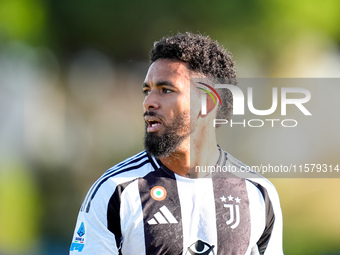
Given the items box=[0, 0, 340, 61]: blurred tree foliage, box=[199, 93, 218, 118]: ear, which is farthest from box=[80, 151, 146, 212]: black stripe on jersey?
box=[0, 0, 340, 61]: blurred tree foliage

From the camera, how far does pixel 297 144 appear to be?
564cm

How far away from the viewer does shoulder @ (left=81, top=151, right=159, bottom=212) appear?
2.42 m

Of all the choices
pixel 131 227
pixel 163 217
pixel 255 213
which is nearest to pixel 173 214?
pixel 163 217

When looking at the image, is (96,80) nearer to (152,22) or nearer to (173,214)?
(152,22)

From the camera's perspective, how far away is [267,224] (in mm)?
2689

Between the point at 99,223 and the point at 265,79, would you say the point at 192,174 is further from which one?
the point at 265,79

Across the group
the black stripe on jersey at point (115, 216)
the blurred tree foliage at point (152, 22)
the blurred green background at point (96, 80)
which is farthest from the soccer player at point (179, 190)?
the blurred tree foliage at point (152, 22)

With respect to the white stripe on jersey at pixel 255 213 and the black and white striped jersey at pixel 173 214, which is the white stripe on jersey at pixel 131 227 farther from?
the white stripe on jersey at pixel 255 213

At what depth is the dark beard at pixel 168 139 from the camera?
256cm

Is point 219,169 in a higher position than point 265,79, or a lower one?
lower

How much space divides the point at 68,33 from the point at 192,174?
13.8 ft

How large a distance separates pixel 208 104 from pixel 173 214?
2.21 feet

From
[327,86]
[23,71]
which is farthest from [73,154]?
[327,86]

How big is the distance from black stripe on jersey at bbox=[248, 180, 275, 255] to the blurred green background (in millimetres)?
3047
